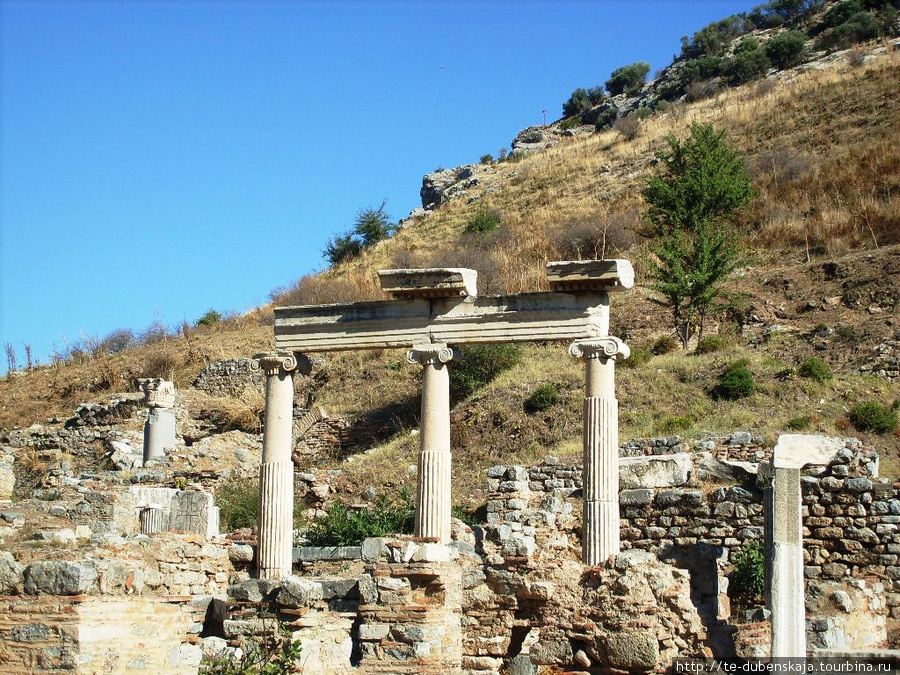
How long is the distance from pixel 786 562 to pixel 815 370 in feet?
50.9

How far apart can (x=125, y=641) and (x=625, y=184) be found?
42582 mm

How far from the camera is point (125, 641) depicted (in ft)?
49.5

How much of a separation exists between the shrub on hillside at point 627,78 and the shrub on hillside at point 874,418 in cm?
6329

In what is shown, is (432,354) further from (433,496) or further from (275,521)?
(275,521)

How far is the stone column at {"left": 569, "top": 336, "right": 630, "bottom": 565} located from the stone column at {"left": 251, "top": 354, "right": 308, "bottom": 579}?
15.9 feet

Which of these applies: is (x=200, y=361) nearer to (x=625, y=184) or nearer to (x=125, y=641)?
(x=625, y=184)

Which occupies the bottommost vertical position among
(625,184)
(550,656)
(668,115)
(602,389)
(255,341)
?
(550,656)

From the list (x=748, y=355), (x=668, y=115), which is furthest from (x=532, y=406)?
(x=668, y=115)

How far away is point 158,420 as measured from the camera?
33625 mm

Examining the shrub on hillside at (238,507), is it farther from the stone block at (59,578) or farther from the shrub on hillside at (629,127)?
the shrub on hillside at (629,127)

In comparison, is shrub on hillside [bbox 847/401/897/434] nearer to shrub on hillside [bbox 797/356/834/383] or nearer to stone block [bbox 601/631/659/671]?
shrub on hillside [bbox 797/356/834/383]

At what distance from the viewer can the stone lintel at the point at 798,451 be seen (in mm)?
15094

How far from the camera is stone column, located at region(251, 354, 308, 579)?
20078mm

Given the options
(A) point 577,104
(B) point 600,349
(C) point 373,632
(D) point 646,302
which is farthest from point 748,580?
(A) point 577,104
